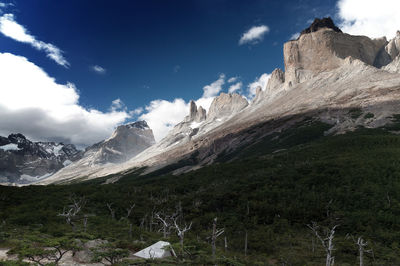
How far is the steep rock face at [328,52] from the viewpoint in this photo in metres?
183

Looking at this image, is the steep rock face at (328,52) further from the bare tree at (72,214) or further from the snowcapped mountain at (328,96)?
the bare tree at (72,214)

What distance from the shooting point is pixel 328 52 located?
18412 centimetres

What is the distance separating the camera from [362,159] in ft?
183

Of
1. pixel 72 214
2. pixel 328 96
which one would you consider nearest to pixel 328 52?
pixel 328 96

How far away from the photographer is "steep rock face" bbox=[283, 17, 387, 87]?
183 meters

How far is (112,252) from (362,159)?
57196 millimetres

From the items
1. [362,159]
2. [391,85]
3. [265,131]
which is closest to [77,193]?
[362,159]

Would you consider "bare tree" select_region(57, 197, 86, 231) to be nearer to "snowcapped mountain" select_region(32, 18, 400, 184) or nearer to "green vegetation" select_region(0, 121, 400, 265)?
"green vegetation" select_region(0, 121, 400, 265)

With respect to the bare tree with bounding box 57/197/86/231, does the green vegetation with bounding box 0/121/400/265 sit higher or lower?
lower

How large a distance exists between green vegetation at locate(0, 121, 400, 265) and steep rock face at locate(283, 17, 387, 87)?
131 m

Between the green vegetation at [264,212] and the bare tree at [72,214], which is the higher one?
the bare tree at [72,214]

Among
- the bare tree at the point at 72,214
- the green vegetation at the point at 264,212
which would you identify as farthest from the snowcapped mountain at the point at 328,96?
the bare tree at the point at 72,214

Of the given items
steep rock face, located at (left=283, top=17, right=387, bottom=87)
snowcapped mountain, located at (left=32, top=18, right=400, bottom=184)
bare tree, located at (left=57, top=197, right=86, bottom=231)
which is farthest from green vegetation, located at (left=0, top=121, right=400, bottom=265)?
steep rock face, located at (left=283, top=17, right=387, bottom=87)

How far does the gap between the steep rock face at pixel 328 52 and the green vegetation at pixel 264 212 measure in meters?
131
